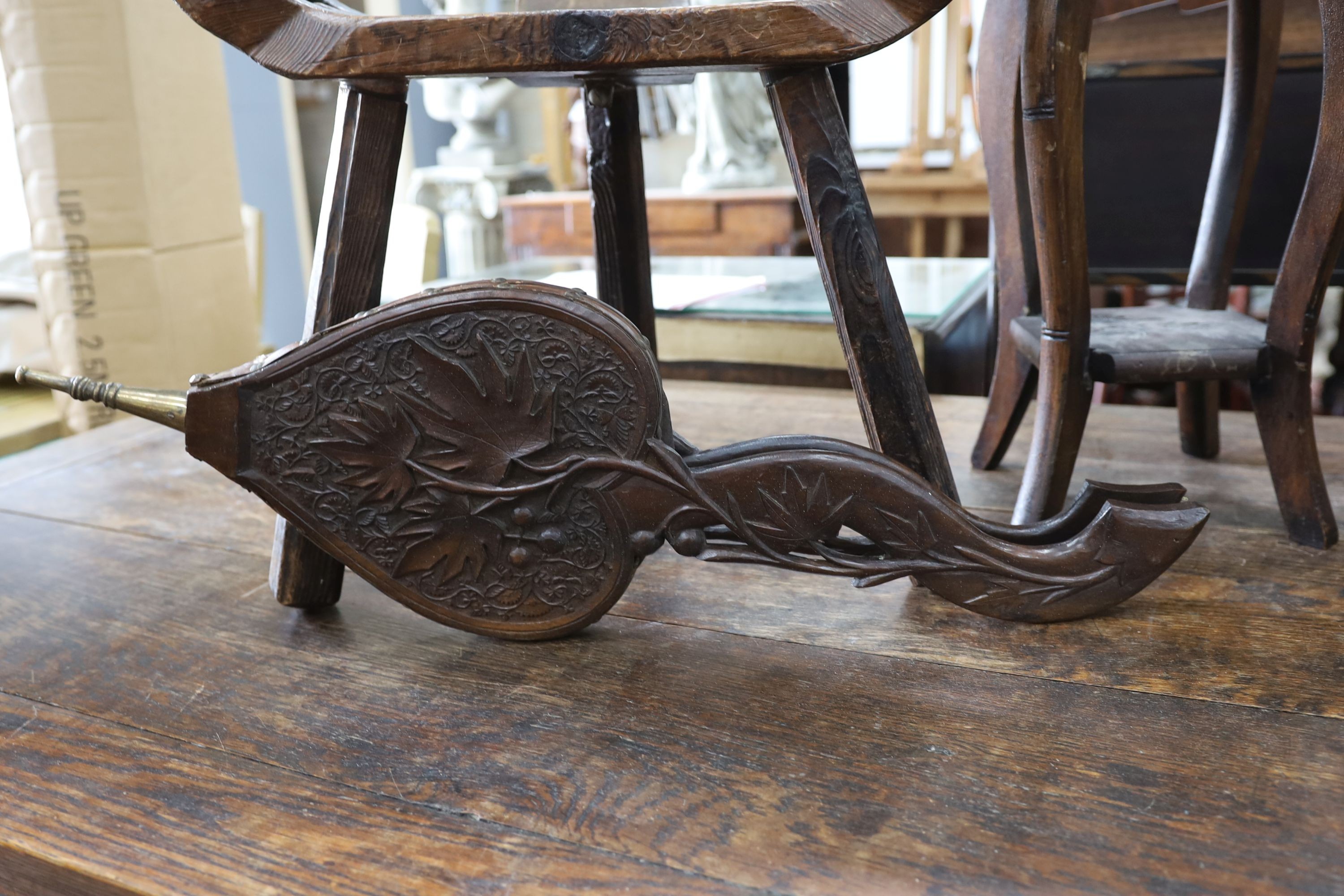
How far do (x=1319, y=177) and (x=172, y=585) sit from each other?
3.23ft

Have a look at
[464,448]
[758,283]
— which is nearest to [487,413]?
[464,448]

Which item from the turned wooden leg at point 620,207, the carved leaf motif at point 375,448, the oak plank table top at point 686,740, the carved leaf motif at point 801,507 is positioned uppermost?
the turned wooden leg at point 620,207

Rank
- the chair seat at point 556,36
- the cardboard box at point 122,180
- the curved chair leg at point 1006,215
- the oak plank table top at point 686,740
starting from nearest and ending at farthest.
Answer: the oak plank table top at point 686,740 → the chair seat at point 556,36 → the curved chair leg at point 1006,215 → the cardboard box at point 122,180

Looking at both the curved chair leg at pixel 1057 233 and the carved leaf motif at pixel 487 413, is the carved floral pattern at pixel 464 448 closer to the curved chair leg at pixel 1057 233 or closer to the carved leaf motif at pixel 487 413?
the carved leaf motif at pixel 487 413

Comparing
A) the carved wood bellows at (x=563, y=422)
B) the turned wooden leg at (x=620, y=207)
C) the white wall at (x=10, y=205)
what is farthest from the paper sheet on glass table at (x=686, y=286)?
the white wall at (x=10, y=205)

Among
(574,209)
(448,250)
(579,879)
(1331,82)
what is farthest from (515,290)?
(448,250)

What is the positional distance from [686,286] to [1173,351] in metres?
0.95

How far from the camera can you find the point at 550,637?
2.31ft

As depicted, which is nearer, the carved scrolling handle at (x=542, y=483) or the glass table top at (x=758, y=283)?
the carved scrolling handle at (x=542, y=483)

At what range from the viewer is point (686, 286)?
1655 mm

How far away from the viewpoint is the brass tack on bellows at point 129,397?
0.67 m

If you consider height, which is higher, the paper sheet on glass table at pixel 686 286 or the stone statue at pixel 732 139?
the stone statue at pixel 732 139

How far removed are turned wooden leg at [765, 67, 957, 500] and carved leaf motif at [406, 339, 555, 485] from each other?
0.69 feet

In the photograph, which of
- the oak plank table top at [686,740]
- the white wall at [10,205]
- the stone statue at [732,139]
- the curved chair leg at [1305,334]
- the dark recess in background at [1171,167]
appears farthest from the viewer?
the stone statue at [732,139]
